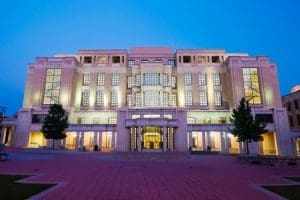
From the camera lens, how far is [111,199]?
7.35 m

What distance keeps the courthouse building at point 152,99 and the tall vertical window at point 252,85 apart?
254 millimetres

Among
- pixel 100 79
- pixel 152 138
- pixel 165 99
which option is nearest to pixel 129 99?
pixel 165 99

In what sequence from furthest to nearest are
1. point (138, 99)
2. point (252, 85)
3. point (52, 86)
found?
point (138, 99), point (52, 86), point (252, 85)

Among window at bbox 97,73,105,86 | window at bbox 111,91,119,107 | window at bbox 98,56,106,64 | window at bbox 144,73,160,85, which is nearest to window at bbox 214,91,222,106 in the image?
window at bbox 144,73,160,85

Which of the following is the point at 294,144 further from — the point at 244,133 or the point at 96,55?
the point at 96,55

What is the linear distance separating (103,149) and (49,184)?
3848cm

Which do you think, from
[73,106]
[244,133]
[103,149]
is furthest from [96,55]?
[244,133]

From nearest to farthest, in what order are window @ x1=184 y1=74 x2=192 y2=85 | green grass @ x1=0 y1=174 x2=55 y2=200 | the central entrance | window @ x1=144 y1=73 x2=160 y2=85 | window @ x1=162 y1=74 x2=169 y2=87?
1. green grass @ x1=0 y1=174 x2=55 y2=200
2. the central entrance
3. window @ x1=144 y1=73 x2=160 y2=85
4. window @ x1=162 y1=74 x2=169 y2=87
5. window @ x1=184 y1=74 x2=192 y2=85

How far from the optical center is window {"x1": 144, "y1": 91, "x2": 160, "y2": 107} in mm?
55594

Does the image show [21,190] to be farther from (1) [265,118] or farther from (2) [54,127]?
(1) [265,118]

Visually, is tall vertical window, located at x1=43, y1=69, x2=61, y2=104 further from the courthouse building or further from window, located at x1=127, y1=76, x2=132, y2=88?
window, located at x1=127, y1=76, x2=132, y2=88

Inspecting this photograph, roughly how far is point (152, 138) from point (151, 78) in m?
19.8

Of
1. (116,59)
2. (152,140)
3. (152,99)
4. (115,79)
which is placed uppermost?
(116,59)

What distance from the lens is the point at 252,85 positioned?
56.1m
